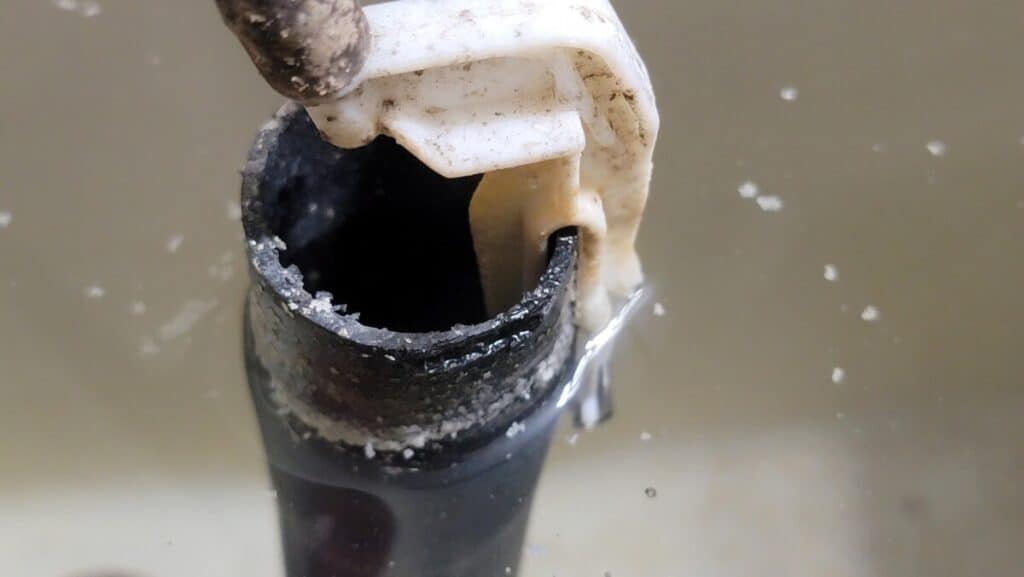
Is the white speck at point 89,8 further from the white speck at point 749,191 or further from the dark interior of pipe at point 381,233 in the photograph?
the white speck at point 749,191

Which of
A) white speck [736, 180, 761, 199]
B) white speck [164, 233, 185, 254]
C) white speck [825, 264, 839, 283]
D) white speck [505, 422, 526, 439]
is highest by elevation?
white speck [164, 233, 185, 254]

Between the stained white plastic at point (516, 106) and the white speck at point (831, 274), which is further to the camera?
the white speck at point (831, 274)

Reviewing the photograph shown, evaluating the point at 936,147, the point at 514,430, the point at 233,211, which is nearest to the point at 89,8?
the point at 233,211

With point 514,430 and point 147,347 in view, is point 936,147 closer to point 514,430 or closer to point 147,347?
point 514,430

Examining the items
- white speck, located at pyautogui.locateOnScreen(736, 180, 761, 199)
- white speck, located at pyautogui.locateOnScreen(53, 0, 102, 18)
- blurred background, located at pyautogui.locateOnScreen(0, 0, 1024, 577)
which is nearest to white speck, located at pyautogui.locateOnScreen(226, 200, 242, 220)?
blurred background, located at pyautogui.locateOnScreen(0, 0, 1024, 577)

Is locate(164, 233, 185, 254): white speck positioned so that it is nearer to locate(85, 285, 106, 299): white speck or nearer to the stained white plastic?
locate(85, 285, 106, 299): white speck

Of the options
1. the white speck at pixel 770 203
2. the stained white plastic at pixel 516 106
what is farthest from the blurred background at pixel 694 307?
the stained white plastic at pixel 516 106

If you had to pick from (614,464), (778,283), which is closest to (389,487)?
(614,464)
